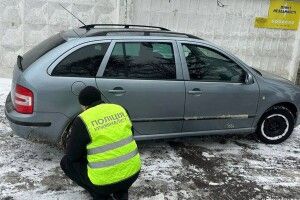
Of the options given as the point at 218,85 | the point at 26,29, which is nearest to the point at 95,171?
the point at 218,85

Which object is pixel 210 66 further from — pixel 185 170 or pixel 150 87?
pixel 185 170

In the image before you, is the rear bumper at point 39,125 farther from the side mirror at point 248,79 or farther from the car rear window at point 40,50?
the side mirror at point 248,79

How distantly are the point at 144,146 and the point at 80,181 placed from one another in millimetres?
2020

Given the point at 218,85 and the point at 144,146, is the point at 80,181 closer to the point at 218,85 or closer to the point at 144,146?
the point at 144,146

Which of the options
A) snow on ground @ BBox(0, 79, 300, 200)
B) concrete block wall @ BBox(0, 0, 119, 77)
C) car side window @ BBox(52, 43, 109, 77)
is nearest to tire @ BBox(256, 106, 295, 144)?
snow on ground @ BBox(0, 79, 300, 200)

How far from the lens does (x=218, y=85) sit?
17.5 feet

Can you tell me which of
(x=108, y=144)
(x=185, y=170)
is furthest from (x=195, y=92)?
(x=108, y=144)

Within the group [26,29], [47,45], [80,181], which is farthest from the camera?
[26,29]

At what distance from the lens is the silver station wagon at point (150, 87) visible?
458cm

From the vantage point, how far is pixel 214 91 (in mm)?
5293

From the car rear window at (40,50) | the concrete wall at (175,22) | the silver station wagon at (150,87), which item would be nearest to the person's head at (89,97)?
the silver station wagon at (150,87)

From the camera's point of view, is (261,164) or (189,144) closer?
(261,164)

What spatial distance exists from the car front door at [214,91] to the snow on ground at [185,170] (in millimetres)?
433

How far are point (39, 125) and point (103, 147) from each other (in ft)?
5.33
